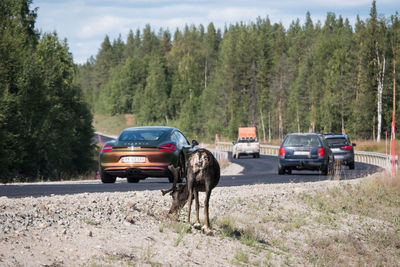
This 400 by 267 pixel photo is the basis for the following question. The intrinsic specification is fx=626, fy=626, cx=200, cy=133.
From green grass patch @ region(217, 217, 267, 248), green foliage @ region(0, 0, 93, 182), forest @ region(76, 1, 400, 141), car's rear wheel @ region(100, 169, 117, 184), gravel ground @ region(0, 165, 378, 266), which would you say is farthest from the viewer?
forest @ region(76, 1, 400, 141)

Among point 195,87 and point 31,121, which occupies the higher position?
point 195,87

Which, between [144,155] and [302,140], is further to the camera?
[302,140]

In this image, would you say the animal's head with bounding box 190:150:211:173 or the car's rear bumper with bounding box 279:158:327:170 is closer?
the animal's head with bounding box 190:150:211:173

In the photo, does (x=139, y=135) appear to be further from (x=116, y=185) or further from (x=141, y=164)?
(x=116, y=185)

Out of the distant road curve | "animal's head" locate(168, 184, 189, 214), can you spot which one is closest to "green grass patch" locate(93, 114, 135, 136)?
the distant road curve

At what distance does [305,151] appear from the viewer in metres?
24.8

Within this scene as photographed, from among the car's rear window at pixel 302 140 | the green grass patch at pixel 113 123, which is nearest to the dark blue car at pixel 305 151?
the car's rear window at pixel 302 140

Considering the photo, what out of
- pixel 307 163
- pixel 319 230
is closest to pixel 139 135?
pixel 319 230

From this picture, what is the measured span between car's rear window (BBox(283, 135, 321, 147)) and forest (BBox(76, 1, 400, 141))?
44244 millimetres

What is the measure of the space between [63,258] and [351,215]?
10.2 meters

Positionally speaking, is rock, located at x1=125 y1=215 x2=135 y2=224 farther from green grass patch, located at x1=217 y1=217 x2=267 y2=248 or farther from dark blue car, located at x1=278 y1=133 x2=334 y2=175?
dark blue car, located at x1=278 y1=133 x2=334 y2=175

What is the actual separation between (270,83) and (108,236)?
109 metres

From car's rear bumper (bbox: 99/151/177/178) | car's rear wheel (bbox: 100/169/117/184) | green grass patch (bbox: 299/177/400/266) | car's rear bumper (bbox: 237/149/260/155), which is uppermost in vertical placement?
car's rear bumper (bbox: 99/151/177/178)

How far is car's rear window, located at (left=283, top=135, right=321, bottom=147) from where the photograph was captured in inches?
978
